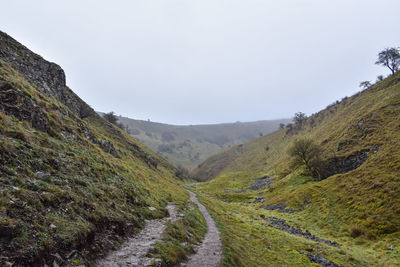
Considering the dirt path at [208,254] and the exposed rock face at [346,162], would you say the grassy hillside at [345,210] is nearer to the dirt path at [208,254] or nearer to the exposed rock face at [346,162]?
the exposed rock face at [346,162]

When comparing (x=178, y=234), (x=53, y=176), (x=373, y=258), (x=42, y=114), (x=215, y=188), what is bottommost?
(x=215, y=188)

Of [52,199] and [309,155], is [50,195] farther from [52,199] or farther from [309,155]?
[309,155]

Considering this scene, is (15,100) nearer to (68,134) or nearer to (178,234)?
(68,134)

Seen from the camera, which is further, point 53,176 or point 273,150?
point 273,150

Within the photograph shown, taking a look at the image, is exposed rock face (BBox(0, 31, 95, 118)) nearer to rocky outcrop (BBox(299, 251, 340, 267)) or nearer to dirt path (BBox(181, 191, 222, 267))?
dirt path (BBox(181, 191, 222, 267))

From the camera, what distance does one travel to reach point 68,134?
2144 cm

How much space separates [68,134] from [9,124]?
7.88 metres

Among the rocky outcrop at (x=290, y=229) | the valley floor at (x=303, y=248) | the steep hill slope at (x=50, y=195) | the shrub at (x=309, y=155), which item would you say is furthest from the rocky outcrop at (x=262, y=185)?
the steep hill slope at (x=50, y=195)

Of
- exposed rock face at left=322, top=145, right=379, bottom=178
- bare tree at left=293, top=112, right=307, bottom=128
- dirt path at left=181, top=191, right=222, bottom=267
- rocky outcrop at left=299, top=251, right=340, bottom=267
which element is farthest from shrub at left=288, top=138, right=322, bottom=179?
bare tree at left=293, top=112, right=307, bottom=128

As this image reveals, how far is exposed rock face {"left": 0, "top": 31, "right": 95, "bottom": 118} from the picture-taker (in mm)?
25558

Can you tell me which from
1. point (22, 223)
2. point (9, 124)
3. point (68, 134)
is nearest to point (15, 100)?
point (9, 124)

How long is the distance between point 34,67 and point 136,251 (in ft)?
110

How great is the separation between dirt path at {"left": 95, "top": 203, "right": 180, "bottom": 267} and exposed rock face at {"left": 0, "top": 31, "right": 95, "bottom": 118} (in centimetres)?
2651

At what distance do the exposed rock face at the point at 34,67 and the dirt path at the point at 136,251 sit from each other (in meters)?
26.5
